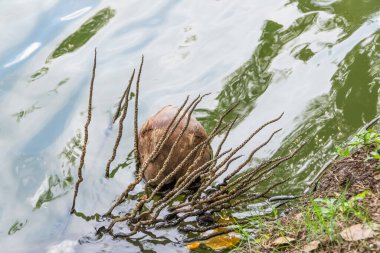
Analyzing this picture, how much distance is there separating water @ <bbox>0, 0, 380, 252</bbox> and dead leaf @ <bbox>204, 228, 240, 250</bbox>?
219 mm

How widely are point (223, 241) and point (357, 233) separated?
1166 millimetres

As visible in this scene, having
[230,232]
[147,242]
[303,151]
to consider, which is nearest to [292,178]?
[303,151]

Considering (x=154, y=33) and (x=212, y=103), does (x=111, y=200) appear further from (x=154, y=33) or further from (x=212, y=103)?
(x=154, y=33)

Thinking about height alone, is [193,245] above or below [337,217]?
below

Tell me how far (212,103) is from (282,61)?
3.42ft

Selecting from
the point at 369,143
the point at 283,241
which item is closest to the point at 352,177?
the point at 369,143

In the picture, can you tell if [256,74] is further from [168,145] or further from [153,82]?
[168,145]

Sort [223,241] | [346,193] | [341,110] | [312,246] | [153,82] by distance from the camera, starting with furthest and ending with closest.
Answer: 1. [153,82]
2. [341,110]
3. [223,241]
4. [346,193]
5. [312,246]

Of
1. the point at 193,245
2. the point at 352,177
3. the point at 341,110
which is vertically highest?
the point at 352,177

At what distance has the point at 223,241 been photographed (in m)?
4.30

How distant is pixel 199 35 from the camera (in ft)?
23.1

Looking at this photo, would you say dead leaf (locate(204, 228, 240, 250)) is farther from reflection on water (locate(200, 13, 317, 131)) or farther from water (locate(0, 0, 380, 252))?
reflection on water (locate(200, 13, 317, 131))

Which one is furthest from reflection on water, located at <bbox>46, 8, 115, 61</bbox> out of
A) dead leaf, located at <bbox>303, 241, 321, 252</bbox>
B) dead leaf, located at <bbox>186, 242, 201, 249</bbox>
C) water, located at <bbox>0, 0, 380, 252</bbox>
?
dead leaf, located at <bbox>303, 241, 321, 252</bbox>

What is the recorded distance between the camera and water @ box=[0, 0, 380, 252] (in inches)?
199
